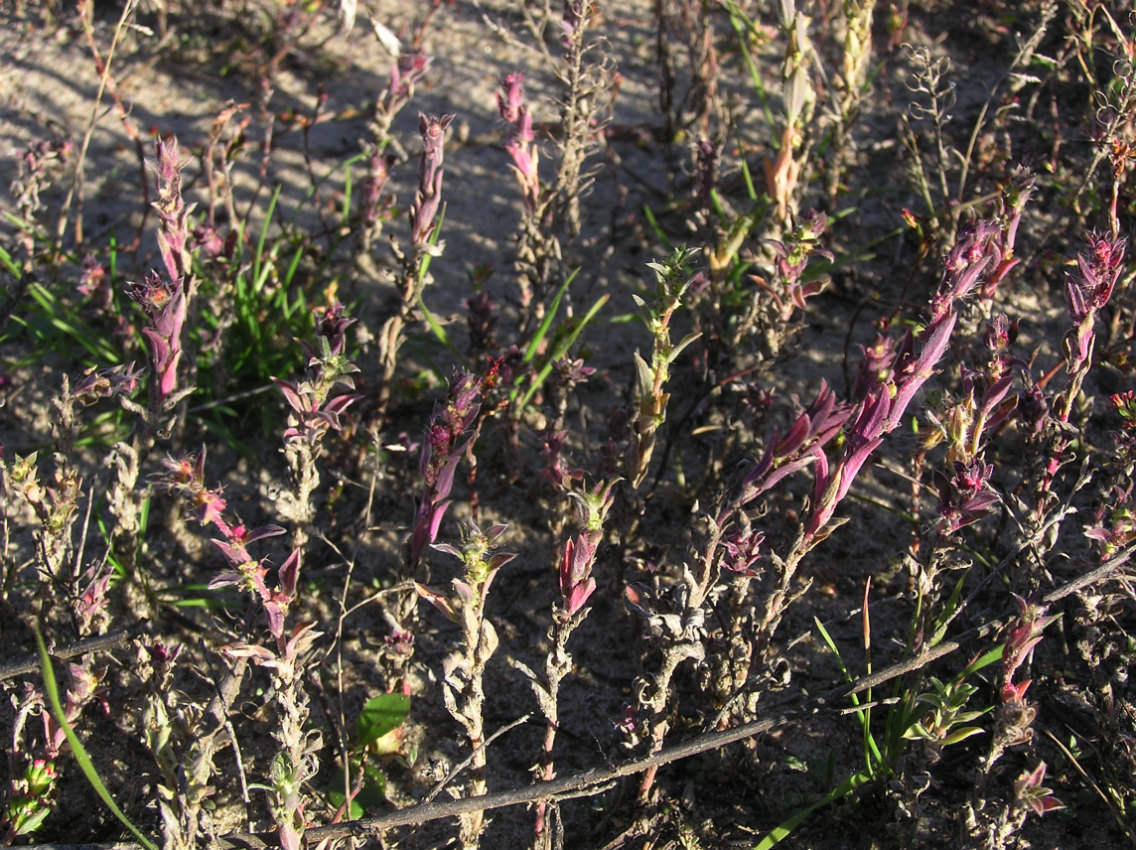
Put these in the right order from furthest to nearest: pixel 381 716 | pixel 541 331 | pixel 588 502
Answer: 1. pixel 541 331
2. pixel 381 716
3. pixel 588 502

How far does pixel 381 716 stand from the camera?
2598 mm

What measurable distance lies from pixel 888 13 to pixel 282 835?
16.6ft

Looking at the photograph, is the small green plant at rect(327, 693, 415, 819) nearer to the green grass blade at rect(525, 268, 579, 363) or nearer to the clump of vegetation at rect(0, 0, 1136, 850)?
the clump of vegetation at rect(0, 0, 1136, 850)

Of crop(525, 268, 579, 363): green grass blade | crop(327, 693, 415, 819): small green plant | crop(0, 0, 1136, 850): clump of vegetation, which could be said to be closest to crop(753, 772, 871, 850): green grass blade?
crop(0, 0, 1136, 850): clump of vegetation

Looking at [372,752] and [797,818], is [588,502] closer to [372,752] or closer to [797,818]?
[797,818]

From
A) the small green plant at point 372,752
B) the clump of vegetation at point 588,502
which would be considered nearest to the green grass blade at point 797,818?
the clump of vegetation at point 588,502

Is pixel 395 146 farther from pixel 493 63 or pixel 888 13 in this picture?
pixel 888 13

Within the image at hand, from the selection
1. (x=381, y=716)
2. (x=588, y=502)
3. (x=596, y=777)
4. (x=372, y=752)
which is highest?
(x=588, y=502)

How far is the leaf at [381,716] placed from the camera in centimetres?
258

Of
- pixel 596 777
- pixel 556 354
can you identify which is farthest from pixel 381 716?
pixel 556 354

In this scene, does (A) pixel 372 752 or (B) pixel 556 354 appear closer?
(A) pixel 372 752

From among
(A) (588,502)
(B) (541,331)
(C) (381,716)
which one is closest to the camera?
(A) (588,502)

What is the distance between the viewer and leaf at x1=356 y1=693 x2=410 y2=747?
258cm

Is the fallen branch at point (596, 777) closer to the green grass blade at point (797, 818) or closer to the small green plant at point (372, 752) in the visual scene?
the green grass blade at point (797, 818)
